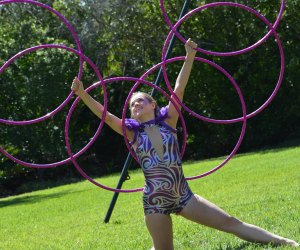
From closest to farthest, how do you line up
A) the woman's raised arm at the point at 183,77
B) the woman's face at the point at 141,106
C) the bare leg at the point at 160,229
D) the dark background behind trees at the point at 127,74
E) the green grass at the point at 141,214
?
the bare leg at the point at 160,229
the woman's face at the point at 141,106
the woman's raised arm at the point at 183,77
the green grass at the point at 141,214
the dark background behind trees at the point at 127,74

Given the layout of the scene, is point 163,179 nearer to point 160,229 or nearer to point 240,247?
point 160,229

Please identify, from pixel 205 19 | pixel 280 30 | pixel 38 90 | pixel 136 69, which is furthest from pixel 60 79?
pixel 280 30

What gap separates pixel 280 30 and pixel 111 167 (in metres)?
7.01

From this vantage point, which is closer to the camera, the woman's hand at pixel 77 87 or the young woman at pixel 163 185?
the young woman at pixel 163 185

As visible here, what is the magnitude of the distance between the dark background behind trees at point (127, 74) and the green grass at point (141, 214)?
5.91 m

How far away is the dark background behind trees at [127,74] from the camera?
2109cm

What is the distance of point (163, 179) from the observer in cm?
557

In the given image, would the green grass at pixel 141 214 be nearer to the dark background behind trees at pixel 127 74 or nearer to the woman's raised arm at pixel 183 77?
the woman's raised arm at pixel 183 77

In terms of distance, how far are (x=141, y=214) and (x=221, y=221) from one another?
405 centimetres

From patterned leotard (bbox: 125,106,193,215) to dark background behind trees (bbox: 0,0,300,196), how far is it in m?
14.7

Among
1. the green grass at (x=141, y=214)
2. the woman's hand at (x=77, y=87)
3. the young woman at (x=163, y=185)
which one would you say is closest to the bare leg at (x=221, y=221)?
the young woman at (x=163, y=185)

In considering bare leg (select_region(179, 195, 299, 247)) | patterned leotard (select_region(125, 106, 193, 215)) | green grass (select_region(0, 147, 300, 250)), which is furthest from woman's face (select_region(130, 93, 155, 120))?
green grass (select_region(0, 147, 300, 250))

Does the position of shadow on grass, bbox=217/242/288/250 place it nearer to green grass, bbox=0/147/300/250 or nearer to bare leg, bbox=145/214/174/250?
green grass, bbox=0/147/300/250

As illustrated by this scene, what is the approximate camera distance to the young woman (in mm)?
Answer: 5523
